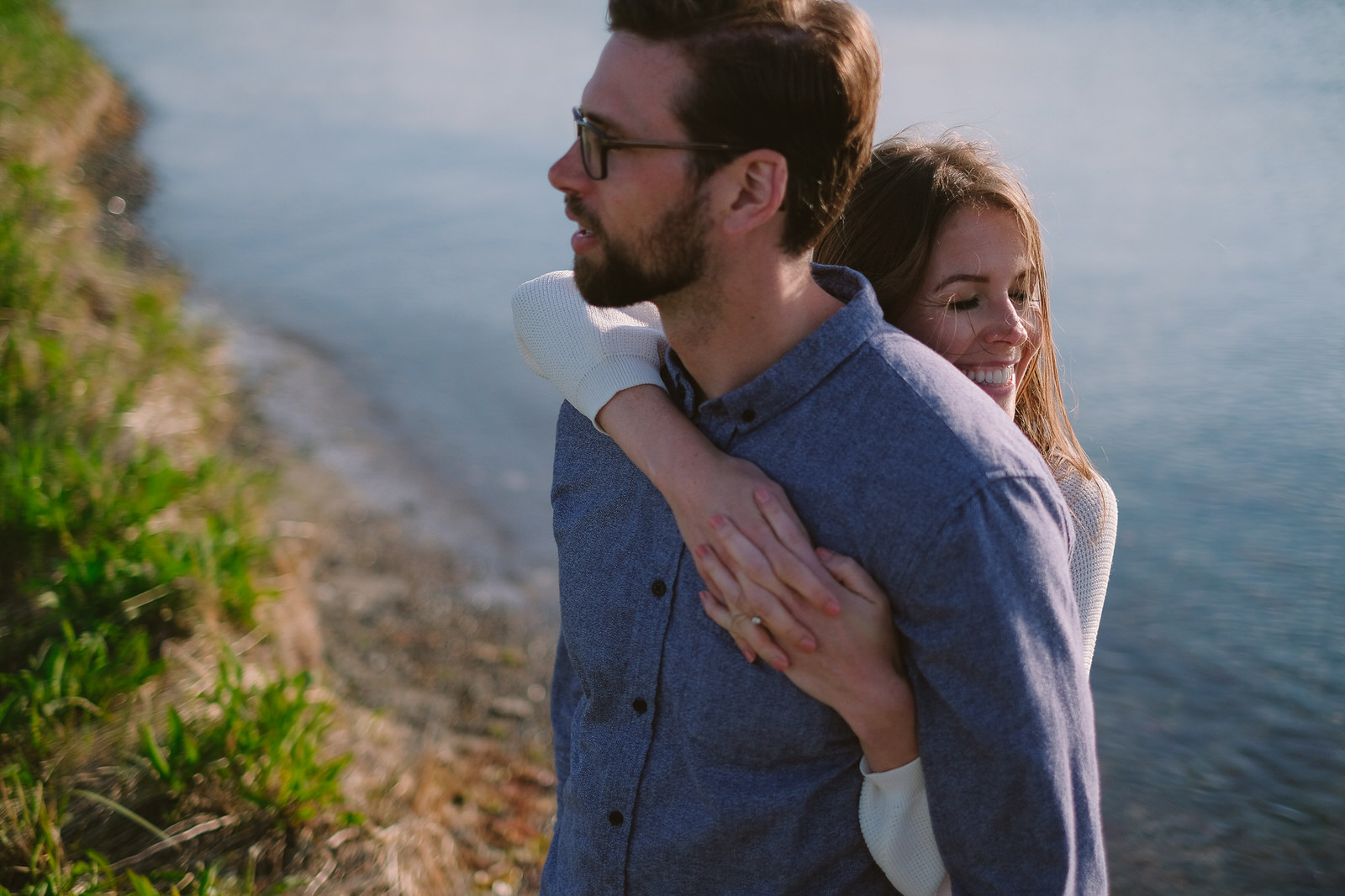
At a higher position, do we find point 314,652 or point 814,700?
point 814,700

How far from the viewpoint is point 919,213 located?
204cm

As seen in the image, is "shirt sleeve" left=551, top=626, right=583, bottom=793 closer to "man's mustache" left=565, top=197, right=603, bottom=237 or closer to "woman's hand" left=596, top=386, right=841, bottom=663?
"woman's hand" left=596, top=386, right=841, bottom=663

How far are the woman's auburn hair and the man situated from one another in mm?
260

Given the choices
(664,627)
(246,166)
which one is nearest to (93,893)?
(664,627)

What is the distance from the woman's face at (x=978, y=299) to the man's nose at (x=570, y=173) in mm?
729

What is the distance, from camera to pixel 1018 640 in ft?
4.55

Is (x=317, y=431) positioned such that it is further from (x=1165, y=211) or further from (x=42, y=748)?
(x=1165, y=211)

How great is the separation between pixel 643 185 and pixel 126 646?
261cm

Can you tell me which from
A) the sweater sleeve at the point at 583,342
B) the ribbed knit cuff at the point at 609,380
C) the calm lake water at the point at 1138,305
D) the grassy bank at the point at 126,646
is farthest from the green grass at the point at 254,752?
the calm lake water at the point at 1138,305

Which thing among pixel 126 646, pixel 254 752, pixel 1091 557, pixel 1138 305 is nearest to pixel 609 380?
pixel 1091 557

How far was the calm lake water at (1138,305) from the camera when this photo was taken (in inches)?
194

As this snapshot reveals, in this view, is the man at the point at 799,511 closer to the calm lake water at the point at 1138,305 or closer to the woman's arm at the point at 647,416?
the woman's arm at the point at 647,416

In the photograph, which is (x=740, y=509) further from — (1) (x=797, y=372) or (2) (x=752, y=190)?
(2) (x=752, y=190)

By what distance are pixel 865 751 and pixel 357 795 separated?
221cm
